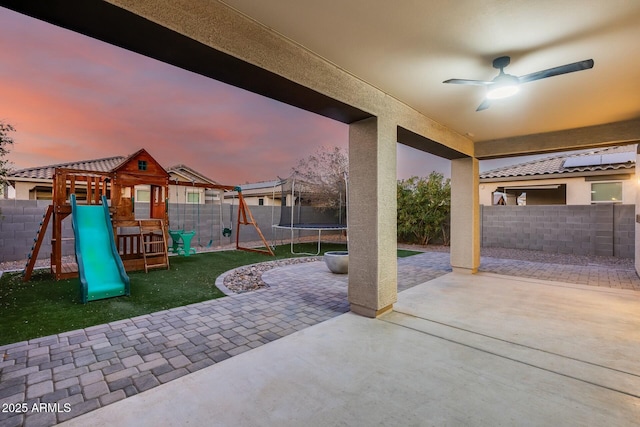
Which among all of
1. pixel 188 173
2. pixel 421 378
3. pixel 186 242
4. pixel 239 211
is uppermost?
pixel 188 173

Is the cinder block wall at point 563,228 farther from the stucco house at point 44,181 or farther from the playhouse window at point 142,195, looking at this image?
the playhouse window at point 142,195

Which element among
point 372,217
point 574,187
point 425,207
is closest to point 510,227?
point 425,207

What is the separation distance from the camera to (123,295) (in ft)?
12.8

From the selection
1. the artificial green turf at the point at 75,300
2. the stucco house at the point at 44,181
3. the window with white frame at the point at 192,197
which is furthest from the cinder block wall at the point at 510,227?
the window with white frame at the point at 192,197

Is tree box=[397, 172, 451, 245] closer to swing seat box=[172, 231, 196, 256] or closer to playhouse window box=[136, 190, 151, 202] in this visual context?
swing seat box=[172, 231, 196, 256]

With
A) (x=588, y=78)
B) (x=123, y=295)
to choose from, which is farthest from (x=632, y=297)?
(x=123, y=295)

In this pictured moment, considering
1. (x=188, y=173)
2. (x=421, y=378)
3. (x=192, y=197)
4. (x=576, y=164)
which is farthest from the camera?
(x=188, y=173)

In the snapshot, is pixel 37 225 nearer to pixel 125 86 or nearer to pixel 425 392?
pixel 125 86

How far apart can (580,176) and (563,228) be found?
3.20 meters

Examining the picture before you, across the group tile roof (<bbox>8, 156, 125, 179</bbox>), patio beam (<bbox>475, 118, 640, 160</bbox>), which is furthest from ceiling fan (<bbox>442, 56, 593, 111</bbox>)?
tile roof (<bbox>8, 156, 125, 179</bbox>)

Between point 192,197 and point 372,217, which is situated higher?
point 192,197

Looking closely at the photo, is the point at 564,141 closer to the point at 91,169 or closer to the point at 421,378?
the point at 421,378

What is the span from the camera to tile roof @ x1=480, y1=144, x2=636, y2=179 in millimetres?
9094

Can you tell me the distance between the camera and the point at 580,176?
9.66m
